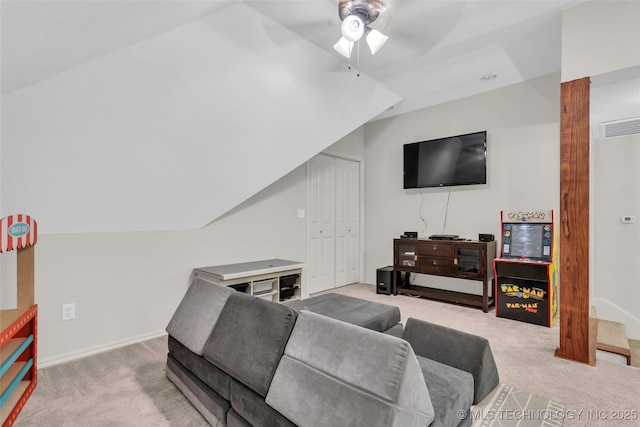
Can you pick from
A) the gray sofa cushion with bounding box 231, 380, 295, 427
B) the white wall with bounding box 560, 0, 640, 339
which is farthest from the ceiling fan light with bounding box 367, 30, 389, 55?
the white wall with bounding box 560, 0, 640, 339

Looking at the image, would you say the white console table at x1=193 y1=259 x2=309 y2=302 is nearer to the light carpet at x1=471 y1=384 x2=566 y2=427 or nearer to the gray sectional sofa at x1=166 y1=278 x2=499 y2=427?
the gray sectional sofa at x1=166 y1=278 x2=499 y2=427

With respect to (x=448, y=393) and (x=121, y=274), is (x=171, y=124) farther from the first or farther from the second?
(x=448, y=393)

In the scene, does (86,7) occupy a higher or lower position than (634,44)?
lower

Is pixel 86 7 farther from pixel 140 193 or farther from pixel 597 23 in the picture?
pixel 597 23

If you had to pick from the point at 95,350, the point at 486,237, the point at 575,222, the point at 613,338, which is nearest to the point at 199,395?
the point at 95,350

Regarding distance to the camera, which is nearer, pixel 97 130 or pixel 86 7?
pixel 86 7

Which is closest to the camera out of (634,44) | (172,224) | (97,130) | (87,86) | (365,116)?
(87,86)

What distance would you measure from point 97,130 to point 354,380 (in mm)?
2186

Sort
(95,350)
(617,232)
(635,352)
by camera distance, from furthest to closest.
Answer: (617,232)
(635,352)
(95,350)

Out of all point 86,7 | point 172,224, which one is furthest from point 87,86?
point 172,224

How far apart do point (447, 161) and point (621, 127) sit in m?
1.73

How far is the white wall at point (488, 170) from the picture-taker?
364 cm

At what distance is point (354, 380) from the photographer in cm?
107

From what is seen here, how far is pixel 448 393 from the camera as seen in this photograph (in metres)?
1.27
